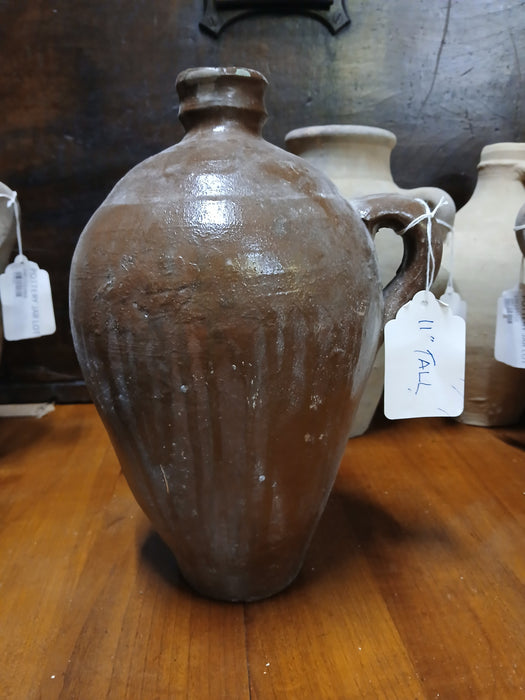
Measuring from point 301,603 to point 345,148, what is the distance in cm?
89

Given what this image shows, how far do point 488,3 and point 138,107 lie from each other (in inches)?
34.8

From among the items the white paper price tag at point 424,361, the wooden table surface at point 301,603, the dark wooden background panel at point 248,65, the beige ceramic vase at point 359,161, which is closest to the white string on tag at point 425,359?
the white paper price tag at point 424,361

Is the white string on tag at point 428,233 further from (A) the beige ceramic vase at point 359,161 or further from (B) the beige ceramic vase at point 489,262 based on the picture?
(B) the beige ceramic vase at point 489,262

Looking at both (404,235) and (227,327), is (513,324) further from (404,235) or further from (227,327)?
(227,327)

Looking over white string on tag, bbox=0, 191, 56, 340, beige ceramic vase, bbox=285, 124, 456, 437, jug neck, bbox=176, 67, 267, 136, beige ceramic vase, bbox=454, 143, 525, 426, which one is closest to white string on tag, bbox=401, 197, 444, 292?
jug neck, bbox=176, 67, 267, 136

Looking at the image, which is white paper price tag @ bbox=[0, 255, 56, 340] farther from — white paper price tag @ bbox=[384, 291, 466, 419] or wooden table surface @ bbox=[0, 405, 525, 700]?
white paper price tag @ bbox=[384, 291, 466, 419]

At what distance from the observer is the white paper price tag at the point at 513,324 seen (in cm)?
111

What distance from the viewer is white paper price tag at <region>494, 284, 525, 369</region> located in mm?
1112

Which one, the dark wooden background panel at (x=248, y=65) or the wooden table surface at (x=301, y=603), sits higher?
the dark wooden background panel at (x=248, y=65)

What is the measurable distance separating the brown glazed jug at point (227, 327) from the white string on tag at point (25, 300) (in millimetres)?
400

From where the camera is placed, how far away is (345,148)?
1.26 meters

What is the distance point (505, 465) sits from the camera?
125 centimetres

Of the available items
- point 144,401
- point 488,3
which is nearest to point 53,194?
point 144,401

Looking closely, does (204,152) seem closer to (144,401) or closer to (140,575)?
(144,401)
